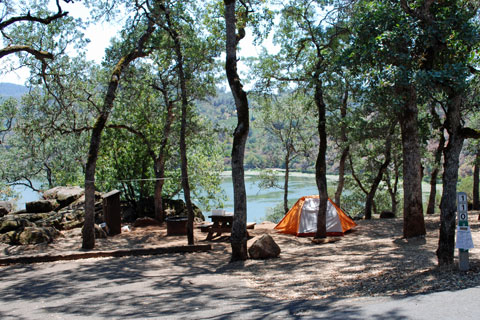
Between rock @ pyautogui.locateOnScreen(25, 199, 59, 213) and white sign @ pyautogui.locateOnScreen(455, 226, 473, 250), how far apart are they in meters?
12.6

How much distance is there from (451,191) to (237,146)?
4.28m

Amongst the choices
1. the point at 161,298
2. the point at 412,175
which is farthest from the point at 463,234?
the point at 412,175

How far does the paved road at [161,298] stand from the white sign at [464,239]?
2.97 feet

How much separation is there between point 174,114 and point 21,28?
6.76 m

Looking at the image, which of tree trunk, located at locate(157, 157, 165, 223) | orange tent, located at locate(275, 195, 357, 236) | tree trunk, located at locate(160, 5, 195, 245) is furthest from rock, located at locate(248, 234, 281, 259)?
tree trunk, located at locate(157, 157, 165, 223)

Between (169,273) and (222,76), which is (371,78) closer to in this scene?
(169,273)

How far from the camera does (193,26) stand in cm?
1201

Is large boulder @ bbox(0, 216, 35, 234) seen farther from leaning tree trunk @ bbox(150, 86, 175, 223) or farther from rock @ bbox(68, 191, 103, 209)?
leaning tree trunk @ bbox(150, 86, 175, 223)

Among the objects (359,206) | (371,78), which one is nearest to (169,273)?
(371,78)

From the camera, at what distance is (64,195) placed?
14875 mm

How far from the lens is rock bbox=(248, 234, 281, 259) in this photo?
8.82 m

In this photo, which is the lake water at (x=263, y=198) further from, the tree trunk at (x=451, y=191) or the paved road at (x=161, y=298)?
the tree trunk at (x=451, y=191)

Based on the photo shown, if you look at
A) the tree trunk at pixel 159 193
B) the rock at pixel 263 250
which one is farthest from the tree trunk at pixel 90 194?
the tree trunk at pixel 159 193

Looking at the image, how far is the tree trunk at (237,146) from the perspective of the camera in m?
8.64
